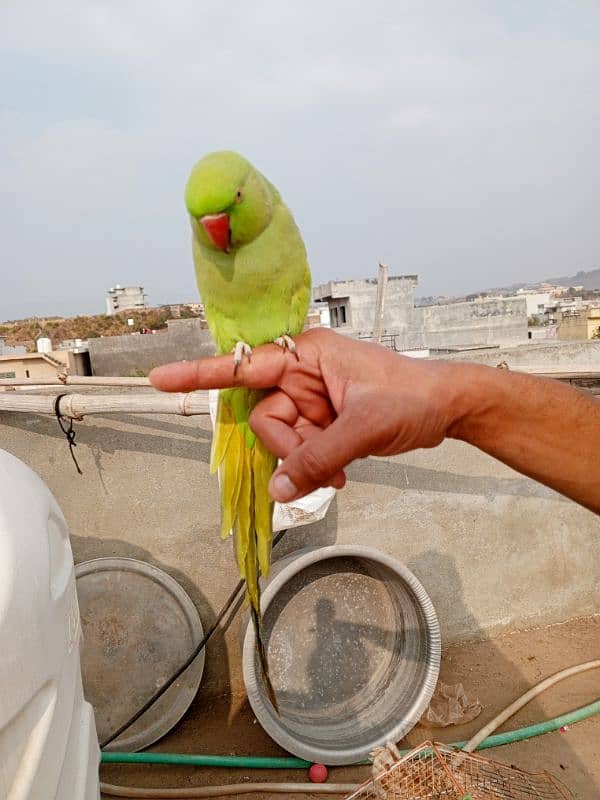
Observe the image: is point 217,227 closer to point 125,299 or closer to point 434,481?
point 434,481

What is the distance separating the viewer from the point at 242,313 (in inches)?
68.2

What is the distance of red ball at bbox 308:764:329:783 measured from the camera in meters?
2.78

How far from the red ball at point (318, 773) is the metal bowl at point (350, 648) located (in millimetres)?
90

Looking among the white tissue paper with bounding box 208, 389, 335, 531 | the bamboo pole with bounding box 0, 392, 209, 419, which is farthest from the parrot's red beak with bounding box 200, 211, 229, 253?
the white tissue paper with bounding box 208, 389, 335, 531

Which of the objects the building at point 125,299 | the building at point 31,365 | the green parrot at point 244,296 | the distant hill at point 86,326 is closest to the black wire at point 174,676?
the green parrot at point 244,296

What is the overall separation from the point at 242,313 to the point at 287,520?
135 cm

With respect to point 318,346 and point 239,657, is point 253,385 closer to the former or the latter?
point 318,346

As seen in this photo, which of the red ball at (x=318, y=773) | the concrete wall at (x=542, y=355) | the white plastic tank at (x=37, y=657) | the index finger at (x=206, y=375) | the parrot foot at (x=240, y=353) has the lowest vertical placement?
the red ball at (x=318, y=773)

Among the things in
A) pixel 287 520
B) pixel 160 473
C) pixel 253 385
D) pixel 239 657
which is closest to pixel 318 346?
pixel 253 385

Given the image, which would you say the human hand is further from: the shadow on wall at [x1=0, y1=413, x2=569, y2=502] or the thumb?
the shadow on wall at [x1=0, y1=413, x2=569, y2=502]

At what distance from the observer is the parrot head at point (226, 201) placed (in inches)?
60.2

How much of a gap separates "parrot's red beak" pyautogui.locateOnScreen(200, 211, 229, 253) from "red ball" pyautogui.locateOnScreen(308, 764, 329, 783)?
8.40ft

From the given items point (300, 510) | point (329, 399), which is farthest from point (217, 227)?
point (300, 510)

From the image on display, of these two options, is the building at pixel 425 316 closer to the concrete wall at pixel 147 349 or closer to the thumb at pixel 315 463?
the concrete wall at pixel 147 349
